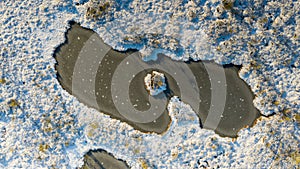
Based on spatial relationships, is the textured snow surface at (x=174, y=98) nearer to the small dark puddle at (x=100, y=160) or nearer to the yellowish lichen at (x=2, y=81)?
the yellowish lichen at (x=2, y=81)

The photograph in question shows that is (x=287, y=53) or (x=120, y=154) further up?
(x=287, y=53)

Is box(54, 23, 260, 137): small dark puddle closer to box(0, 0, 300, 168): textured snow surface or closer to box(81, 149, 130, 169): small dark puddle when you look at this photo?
box(0, 0, 300, 168): textured snow surface

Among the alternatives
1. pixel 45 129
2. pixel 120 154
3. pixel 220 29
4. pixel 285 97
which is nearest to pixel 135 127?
pixel 120 154

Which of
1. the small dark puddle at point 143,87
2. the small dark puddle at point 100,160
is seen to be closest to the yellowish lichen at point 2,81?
the small dark puddle at point 143,87

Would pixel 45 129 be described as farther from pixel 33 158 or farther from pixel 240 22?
pixel 240 22

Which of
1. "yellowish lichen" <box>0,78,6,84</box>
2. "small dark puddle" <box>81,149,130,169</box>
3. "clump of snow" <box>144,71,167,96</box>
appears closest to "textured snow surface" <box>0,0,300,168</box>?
"yellowish lichen" <box>0,78,6,84</box>

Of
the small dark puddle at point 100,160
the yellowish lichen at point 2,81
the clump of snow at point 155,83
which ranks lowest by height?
the small dark puddle at point 100,160
